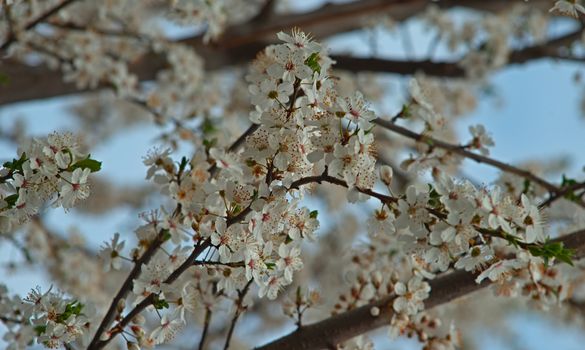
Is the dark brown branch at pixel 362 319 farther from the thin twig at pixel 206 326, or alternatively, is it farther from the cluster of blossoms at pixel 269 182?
the cluster of blossoms at pixel 269 182

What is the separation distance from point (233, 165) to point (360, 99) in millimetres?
285

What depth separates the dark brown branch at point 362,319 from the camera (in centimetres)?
157

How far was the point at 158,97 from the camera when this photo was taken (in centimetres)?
275

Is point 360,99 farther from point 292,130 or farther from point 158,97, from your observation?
point 158,97

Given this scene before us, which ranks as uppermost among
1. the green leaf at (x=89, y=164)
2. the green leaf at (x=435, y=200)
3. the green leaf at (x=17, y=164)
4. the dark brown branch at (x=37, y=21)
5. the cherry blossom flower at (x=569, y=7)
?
the dark brown branch at (x=37, y=21)

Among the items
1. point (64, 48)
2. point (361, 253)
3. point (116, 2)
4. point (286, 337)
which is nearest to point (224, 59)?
point (116, 2)

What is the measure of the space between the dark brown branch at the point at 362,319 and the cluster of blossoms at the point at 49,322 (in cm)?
42

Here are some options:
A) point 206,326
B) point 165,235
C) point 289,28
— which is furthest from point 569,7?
point 289,28

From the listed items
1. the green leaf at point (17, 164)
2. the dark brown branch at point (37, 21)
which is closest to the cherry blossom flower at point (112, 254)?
the green leaf at point (17, 164)

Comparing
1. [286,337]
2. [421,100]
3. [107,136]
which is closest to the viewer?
[286,337]

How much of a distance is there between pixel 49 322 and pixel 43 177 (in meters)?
0.32

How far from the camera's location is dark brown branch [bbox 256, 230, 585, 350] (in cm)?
157

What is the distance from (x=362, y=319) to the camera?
5.25ft

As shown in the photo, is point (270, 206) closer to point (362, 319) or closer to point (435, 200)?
point (435, 200)
